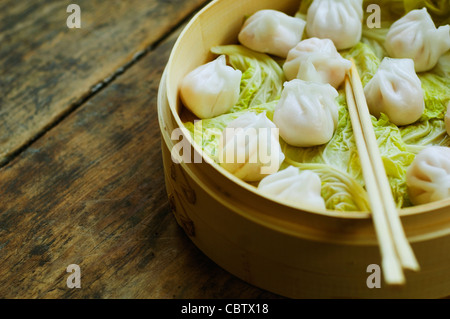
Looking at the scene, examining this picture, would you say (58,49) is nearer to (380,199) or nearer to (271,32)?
(271,32)

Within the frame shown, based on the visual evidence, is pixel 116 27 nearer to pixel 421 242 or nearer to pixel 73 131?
pixel 73 131

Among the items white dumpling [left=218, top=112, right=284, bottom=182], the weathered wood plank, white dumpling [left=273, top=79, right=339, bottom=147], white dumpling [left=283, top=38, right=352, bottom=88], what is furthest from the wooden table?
white dumpling [left=283, top=38, right=352, bottom=88]

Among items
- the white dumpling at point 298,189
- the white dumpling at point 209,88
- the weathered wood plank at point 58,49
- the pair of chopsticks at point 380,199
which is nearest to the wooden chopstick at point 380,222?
the pair of chopsticks at point 380,199

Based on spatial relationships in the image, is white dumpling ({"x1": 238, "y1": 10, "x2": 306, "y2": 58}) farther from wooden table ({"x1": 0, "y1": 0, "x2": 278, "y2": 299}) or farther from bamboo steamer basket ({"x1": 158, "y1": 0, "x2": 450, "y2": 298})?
wooden table ({"x1": 0, "y1": 0, "x2": 278, "y2": 299})

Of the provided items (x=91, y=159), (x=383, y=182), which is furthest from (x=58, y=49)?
(x=383, y=182)

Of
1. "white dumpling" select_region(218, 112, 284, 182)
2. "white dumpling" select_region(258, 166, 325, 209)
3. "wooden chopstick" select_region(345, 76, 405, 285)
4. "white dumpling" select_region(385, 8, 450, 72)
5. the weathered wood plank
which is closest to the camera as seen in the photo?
"wooden chopstick" select_region(345, 76, 405, 285)
